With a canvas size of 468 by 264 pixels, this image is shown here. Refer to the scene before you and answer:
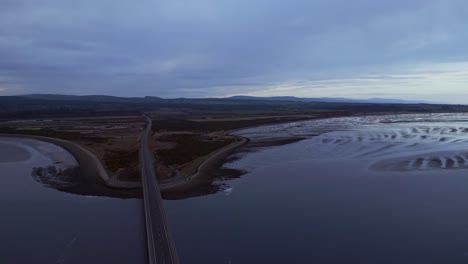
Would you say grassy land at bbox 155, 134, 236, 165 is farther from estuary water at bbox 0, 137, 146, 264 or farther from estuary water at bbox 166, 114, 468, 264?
estuary water at bbox 0, 137, 146, 264

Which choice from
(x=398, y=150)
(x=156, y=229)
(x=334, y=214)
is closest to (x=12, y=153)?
(x=156, y=229)

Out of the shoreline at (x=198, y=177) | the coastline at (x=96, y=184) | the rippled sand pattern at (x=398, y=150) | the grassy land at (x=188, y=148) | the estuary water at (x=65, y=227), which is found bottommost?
the estuary water at (x=65, y=227)

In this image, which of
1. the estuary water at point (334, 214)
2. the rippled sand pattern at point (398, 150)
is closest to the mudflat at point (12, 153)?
the estuary water at point (334, 214)

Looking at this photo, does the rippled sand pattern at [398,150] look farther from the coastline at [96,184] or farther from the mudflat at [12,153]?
the mudflat at [12,153]

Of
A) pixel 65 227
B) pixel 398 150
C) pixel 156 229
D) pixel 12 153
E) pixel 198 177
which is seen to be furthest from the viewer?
pixel 12 153

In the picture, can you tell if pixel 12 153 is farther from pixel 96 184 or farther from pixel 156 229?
pixel 156 229

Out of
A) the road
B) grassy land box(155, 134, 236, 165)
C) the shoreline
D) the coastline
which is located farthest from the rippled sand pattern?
the coastline
